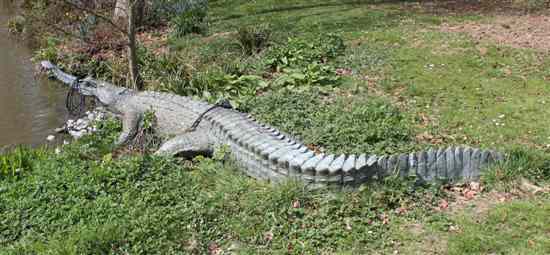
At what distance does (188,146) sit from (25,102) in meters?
3.98

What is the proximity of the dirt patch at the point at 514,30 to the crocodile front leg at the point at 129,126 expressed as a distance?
600 centimetres

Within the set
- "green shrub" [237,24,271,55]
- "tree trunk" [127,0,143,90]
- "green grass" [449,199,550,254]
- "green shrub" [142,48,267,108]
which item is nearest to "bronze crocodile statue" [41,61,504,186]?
"green grass" [449,199,550,254]

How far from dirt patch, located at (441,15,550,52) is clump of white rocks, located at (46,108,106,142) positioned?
20.9ft

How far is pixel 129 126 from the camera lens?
703cm

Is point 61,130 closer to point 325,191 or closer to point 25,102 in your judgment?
point 25,102

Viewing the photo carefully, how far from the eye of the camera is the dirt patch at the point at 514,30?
9.26 metres

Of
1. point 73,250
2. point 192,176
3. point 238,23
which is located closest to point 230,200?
point 192,176

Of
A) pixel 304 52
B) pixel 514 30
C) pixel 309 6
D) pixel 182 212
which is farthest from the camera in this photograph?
pixel 309 6

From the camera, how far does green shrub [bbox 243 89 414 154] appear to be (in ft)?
19.7

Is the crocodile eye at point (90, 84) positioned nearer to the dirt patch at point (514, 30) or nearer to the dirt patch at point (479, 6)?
the dirt patch at point (514, 30)

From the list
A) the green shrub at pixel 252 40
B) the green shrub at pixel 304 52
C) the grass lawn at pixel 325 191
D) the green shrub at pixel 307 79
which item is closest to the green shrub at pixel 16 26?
the grass lawn at pixel 325 191

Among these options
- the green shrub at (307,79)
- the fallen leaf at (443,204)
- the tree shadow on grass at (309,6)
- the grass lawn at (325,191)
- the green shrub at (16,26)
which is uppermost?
the green shrub at (16,26)

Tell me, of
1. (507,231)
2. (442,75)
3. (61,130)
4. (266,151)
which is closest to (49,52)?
(61,130)

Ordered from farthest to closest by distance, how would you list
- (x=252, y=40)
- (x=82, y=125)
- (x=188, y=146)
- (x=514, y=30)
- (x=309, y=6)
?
1. (x=309, y=6)
2. (x=514, y=30)
3. (x=252, y=40)
4. (x=82, y=125)
5. (x=188, y=146)
